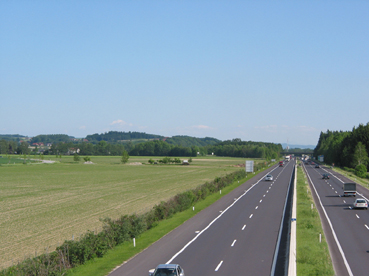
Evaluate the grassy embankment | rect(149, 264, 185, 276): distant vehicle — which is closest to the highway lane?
the grassy embankment

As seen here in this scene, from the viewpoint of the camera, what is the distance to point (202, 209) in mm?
41906

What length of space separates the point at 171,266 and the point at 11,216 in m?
28.6

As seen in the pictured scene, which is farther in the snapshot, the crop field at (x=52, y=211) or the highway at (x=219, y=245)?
the crop field at (x=52, y=211)

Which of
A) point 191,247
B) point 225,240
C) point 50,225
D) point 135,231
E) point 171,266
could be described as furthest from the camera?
point 50,225

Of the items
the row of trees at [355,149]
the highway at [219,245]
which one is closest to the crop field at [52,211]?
the highway at [219,245]

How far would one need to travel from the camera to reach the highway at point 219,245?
20.2 m

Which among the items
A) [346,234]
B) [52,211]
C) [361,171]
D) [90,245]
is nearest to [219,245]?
[90,245]

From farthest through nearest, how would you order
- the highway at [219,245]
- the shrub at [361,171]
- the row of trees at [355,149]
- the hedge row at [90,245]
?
the row of trees at [355,149]
the shrub at [361,171]
the highway at [219,245]
the hedge row at [90,245]

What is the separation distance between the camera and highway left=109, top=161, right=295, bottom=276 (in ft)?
66.3

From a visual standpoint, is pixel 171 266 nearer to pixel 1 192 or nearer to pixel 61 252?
pixel 61 252

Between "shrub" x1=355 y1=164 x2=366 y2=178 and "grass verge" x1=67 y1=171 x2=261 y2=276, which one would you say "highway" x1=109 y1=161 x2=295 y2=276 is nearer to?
"grass verge" x1=67 y1=171 x2=261 y2=276

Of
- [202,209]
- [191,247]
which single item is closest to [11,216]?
[202,209]

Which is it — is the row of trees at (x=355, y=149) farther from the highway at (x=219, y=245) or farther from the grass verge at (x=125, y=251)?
the grass verge at (x=125, y=251)

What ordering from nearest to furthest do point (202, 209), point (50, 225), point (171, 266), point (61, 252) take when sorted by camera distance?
point (171, 266), point (61, 252), point (50, 225), point (202, 209)
